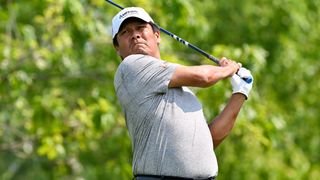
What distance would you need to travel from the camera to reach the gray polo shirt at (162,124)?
19.9 ft

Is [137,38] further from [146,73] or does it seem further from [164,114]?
[164,114]

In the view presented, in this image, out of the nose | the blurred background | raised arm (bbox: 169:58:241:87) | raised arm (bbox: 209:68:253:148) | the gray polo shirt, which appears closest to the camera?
the gray polo shirt

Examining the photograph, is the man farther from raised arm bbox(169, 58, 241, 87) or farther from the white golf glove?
the white golf glove

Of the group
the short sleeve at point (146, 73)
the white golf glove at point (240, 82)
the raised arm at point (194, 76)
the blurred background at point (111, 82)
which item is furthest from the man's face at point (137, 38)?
the blurred background at point (111, 82)

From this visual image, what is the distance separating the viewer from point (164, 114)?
610cm

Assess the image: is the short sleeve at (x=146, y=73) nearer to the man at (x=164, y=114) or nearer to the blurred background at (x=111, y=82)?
the man at (x=164, y=114)

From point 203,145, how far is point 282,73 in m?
10.6

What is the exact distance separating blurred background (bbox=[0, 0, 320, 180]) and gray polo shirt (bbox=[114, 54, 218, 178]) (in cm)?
489

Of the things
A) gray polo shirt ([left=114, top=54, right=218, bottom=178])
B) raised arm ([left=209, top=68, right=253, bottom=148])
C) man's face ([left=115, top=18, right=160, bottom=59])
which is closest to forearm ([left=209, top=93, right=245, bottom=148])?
raised arm ([left=209, top=68, right=253, bottom=148])

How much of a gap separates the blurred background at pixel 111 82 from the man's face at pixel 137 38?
459cm

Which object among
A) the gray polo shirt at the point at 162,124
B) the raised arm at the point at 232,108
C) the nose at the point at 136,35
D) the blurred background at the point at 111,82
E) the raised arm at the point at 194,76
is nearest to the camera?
the gray polo shirt at the point at 162,124

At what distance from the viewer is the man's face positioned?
6.45 m

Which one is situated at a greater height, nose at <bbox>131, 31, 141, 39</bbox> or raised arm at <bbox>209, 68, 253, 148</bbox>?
nose at <bbox>131, 31, 141, 39</bbox>

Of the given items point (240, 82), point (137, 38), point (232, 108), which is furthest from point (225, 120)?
point (137, 38)
